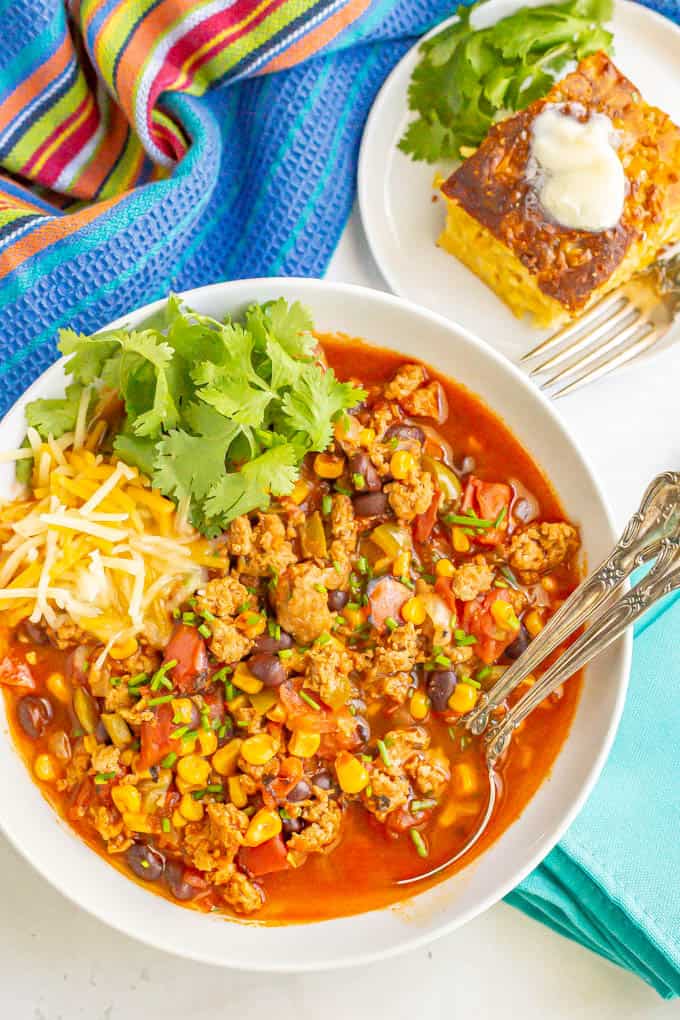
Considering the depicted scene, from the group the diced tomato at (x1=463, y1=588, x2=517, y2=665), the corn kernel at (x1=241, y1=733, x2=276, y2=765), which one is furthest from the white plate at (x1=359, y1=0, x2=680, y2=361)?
the corn kernel at (x1=241, y1=733, x2=276, y2=765)

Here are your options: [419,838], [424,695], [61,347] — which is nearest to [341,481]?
[424,695]

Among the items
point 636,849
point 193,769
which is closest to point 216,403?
point 193,769

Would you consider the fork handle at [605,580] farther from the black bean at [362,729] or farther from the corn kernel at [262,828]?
the corn kernel at [262,828]

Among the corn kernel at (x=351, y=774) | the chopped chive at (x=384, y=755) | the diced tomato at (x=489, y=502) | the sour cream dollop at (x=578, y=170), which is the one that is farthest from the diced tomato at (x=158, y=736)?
the sour cream dollop at (x=578, y=170)

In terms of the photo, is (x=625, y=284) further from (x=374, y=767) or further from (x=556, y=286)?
(x=374, y=767)

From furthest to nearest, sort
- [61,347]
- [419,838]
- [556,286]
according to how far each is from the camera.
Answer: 1. [556,286]
2. [419,838]
3. [61,347]

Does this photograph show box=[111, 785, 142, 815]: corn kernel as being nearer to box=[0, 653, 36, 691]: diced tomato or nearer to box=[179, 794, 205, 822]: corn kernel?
box=[179, 794, 205, 822]: corn kernel
